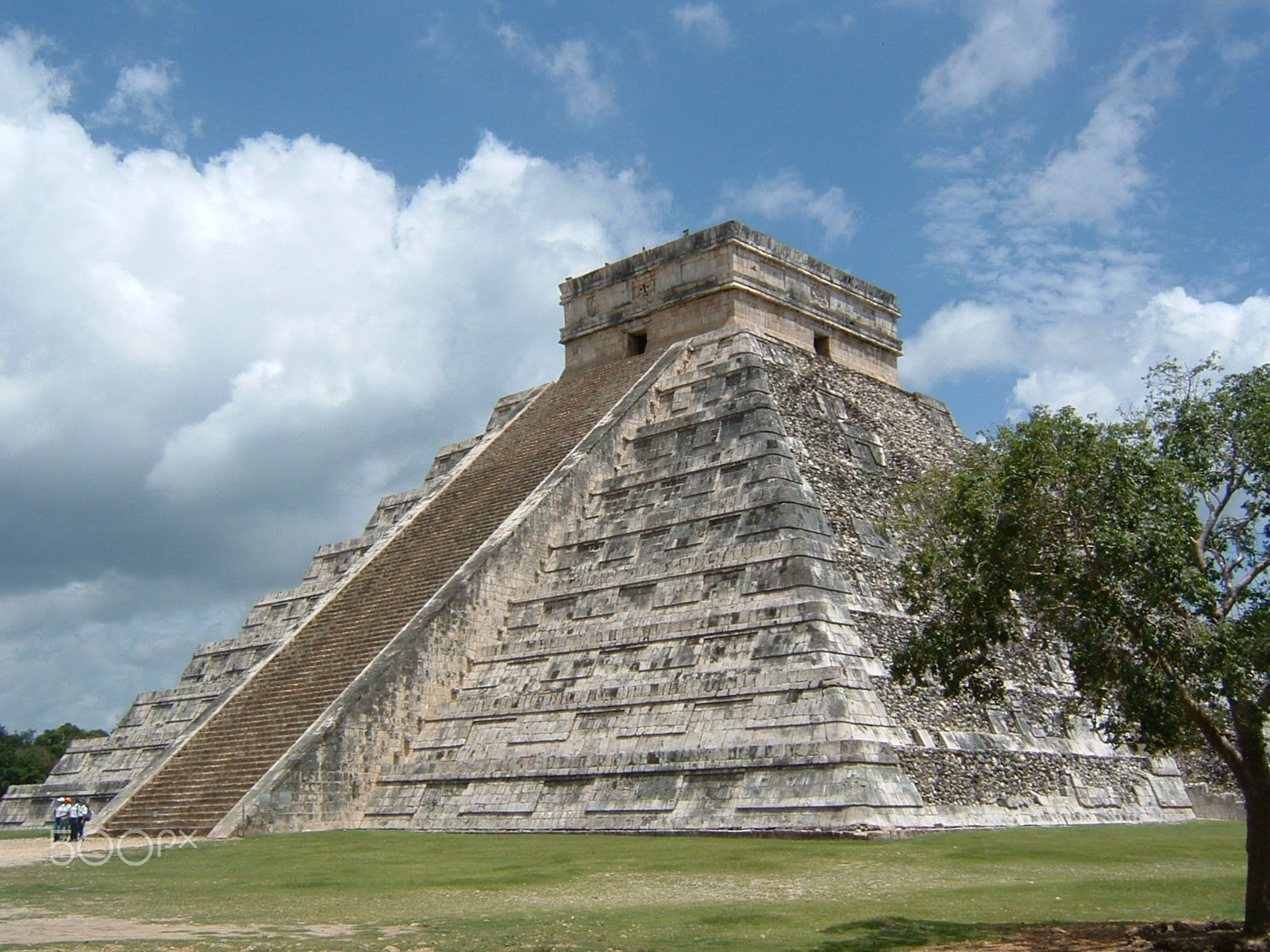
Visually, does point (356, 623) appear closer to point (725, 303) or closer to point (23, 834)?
point (23, 834)

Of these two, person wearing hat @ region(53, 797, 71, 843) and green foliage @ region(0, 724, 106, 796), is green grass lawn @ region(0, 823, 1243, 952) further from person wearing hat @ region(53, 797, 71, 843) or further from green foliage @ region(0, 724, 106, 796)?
green foliage @ region(0, 724, 106, 796)

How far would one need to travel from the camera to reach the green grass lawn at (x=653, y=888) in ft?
25.9

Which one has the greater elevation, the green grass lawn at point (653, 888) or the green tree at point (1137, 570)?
the green tree at point (1137, 570)

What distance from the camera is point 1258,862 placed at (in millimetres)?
7555

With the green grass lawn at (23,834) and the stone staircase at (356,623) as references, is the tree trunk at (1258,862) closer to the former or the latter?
the stone staircase at (356,623)

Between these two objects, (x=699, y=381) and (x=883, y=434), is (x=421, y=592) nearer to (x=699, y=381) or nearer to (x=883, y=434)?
(x=699, y=381)

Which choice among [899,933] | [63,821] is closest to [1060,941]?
[899,933]

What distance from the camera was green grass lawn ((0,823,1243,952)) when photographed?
25.9 feet

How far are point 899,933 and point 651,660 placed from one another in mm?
7067

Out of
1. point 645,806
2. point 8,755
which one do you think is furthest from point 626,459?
point 8,755

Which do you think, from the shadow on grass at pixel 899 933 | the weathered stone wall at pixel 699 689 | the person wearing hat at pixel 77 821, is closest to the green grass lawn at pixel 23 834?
the person wearing hat at pixel 77 821

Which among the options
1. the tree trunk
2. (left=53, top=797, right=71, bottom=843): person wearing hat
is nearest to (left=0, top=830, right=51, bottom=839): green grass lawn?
(left=53, top=797, right=71, bottom=843): person wearing hat

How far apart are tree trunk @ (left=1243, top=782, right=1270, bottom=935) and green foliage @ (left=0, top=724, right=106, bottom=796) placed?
29233 millimetres

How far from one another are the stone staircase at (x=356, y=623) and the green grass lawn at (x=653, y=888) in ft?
7.59
